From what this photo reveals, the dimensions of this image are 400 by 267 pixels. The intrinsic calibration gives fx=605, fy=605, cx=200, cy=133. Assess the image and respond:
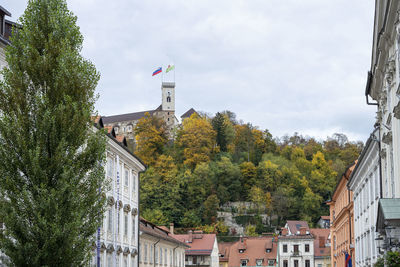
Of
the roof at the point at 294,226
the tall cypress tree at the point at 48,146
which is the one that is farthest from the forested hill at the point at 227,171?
the tall cypress tree at the point at 48,146

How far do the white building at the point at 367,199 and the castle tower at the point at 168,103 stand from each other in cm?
13358

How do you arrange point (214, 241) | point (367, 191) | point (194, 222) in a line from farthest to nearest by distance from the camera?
point (194, 222)
point (214, 241)
point (367, 191)

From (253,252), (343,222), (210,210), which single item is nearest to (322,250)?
(253,252)

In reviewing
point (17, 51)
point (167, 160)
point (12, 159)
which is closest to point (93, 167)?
point (12, 159)

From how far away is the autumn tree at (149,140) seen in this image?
13200 centimetres

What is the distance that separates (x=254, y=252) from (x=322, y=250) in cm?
996

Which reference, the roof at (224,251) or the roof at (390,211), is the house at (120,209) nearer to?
the roof at (390,211)

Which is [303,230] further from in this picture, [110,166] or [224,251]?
[110,166]

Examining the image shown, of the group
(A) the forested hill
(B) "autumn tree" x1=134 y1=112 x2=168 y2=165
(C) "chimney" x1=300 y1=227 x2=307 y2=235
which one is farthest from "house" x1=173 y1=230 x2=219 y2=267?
(B) "autumn tree" x1=134 y1=112 x2=168 y2=165

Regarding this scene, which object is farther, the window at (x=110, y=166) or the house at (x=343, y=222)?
the house at (x=343, y=222)

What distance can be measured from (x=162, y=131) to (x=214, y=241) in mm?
57253

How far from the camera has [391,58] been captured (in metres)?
17.4

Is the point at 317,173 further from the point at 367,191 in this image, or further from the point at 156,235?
the point at 367,191

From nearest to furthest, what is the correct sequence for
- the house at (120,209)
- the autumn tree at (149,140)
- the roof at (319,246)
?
the house at (120,209) < the roof at (319,246) < the autumn tree at (149,140)
